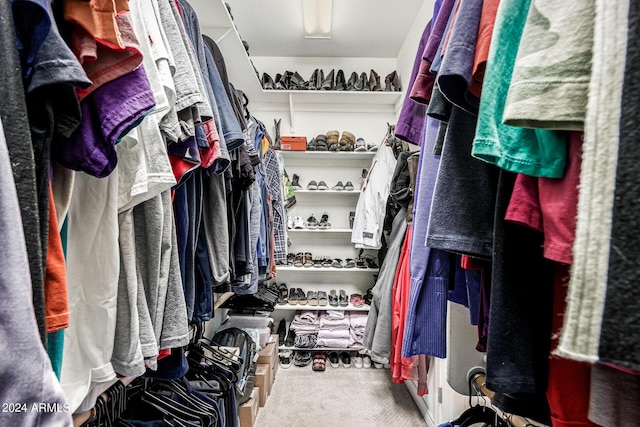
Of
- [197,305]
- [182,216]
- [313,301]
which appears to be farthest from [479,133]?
[313,301]

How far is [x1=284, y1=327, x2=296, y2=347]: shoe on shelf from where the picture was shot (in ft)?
8.36

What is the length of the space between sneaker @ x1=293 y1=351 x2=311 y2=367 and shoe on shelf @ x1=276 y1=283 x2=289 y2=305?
1.40ft

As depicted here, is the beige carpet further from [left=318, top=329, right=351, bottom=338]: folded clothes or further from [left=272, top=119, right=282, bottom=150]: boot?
[left=272, top=119, right=282, bottom=150]: boot

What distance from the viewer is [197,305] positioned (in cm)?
97

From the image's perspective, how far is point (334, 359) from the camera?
8.21 ft

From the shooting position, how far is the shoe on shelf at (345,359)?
2419mm

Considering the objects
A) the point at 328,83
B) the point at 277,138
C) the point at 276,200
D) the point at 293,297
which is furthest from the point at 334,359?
the point at 328,83

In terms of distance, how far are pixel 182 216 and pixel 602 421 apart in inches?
33.5

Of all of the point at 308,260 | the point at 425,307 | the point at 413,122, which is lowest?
the point at 308,260

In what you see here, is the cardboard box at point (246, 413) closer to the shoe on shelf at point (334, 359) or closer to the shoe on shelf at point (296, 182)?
the shoe on shelf at point (334, 359)

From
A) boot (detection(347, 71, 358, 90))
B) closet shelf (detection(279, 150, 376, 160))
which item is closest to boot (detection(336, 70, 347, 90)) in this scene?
boot (detection(347, 71, 358, 90))

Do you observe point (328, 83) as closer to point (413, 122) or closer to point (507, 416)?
point (413, 122)

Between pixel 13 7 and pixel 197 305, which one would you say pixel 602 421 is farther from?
pixel 197 305

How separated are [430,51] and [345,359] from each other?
2.38 m
